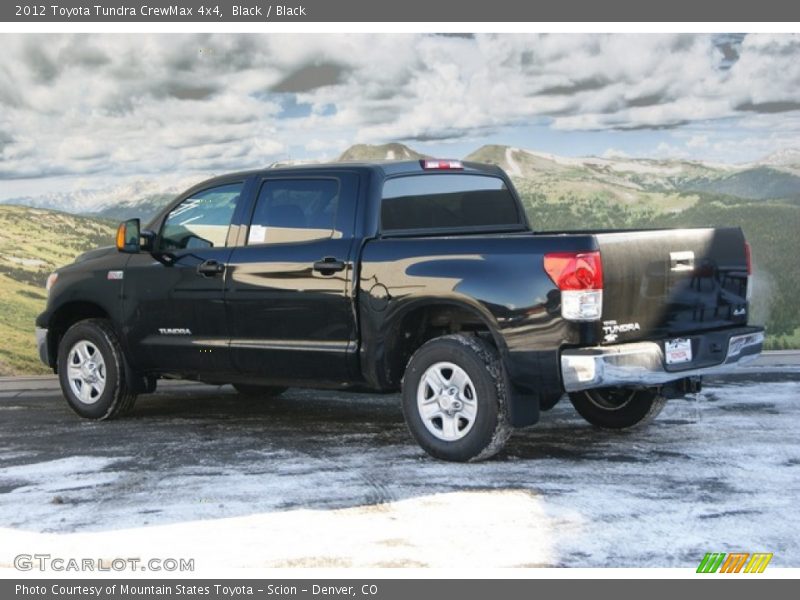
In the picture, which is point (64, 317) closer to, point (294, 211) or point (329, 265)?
point (294, 211)

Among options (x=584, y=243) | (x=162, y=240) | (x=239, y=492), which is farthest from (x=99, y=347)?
(x=584, y=243)

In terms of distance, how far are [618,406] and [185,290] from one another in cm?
331

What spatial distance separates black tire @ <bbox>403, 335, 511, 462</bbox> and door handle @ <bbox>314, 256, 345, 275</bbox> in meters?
0.84

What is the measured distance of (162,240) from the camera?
33.8 ft

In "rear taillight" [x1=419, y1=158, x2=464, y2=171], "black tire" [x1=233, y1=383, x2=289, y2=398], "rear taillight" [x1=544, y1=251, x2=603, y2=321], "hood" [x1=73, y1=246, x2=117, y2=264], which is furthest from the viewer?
"black tire" [x1=233, y1=383, x2=289, y2=398]

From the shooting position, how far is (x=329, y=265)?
9016 millimetres

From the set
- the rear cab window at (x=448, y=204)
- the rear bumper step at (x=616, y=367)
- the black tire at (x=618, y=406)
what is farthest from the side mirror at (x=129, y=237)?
the rear bumper step at (x=616, y=367)

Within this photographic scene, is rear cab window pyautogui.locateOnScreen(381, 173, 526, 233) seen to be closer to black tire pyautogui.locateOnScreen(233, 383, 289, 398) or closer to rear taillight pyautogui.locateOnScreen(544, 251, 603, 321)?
rear taillight pyautogui.locateOnScreen(544, 251, 603, 321)

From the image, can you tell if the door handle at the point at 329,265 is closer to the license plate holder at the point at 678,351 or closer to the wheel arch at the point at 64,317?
the license plate holder at the point at 678,351

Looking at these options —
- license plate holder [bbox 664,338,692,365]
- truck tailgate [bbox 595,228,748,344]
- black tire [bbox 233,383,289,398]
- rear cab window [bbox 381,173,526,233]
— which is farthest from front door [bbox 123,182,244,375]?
license plate holder [bbox 664,338,692,365]

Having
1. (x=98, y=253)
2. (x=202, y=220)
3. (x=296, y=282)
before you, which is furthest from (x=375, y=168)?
(x=98, y=253)

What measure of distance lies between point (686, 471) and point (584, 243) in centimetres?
153

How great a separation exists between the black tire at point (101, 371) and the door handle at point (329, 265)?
Answer: 90.3 inches

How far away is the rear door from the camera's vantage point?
9047 mm
